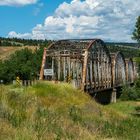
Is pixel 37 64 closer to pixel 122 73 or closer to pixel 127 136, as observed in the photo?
pixel 122 73

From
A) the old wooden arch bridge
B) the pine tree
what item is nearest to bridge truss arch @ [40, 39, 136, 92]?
the old wooden arch bridge

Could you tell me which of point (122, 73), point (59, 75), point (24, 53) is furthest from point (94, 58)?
point (24, 53)

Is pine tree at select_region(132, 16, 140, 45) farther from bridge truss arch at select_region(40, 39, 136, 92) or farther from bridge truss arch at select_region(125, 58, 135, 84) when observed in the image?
bridge truss arch at select_region(125, 58, 135, 84)

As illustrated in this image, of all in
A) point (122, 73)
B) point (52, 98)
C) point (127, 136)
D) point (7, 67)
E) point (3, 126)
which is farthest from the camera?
point (7, 67)

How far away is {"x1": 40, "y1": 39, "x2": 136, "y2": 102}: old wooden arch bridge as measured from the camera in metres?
63.8

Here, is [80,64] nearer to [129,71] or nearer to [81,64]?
[81,64]

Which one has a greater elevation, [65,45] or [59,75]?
[65,45]

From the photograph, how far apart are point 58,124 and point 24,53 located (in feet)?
367

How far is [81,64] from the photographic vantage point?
7069 cm

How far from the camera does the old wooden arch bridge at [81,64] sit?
209 feet

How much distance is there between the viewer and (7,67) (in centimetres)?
10850

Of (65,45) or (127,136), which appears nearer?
(127,136)

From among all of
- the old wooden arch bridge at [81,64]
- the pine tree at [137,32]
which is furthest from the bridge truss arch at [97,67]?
the pine tree at [137,32]

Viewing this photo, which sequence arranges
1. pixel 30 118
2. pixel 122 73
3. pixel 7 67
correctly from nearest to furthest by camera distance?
pixel 30 118 < pixel 122 73 < pixel 7 67
